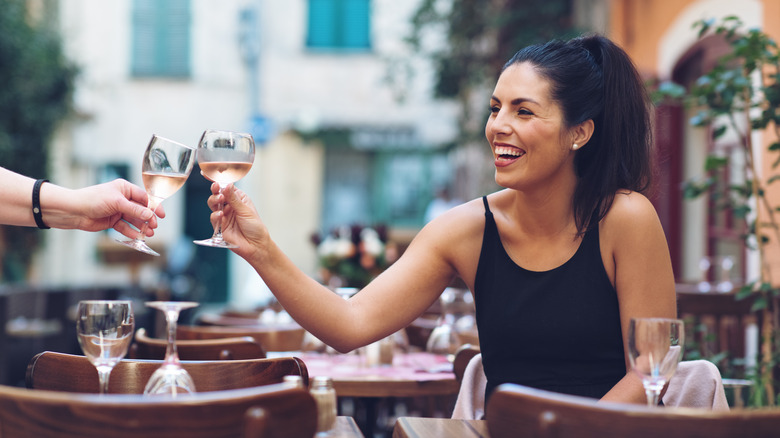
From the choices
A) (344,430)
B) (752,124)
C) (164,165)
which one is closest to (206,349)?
(164,165)

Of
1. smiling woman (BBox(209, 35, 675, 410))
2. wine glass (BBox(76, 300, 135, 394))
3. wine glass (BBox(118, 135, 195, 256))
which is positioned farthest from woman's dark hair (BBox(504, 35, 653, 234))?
wine glass (BBox(76, 300, 135, 394))

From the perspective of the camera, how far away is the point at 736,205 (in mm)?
3664

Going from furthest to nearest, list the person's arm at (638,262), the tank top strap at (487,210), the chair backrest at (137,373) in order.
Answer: the tank top strap at (487,210) → the person's arm at (638,262) → the chair backrest at (137,373)

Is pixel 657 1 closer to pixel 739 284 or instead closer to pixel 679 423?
pixel 739 284

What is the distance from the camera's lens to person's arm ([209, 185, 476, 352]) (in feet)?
6.49

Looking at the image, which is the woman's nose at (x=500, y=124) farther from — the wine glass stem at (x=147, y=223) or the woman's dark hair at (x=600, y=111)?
the wine glass stem at (x=147, y=223)

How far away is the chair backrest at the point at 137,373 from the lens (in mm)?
1863

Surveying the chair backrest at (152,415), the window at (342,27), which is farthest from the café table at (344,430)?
the window at (342,27)

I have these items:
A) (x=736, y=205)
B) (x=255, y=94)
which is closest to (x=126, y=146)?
(x=255, y=94)

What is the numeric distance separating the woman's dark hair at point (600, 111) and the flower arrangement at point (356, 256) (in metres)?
2.69

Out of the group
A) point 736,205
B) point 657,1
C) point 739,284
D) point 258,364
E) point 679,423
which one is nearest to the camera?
point 679,423

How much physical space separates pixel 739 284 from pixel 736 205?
195 centimetres

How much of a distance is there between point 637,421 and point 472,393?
1155 mm

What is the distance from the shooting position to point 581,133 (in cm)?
230
